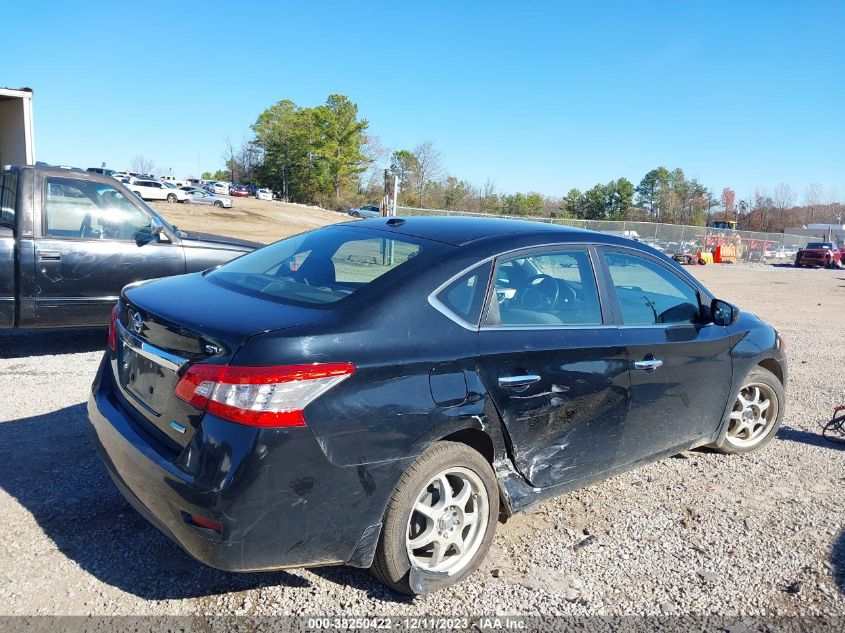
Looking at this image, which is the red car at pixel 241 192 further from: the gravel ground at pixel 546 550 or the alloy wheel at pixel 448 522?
the alloy wheel at pixel 448 522

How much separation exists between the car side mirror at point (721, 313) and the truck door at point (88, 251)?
5194 millimetres

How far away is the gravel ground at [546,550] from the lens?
2.87m

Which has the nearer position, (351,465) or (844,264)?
(351,465)

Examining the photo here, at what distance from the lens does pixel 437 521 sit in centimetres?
292

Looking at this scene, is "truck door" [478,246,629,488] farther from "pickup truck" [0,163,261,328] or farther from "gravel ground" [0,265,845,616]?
"pickup truck" [0,163,261,328]

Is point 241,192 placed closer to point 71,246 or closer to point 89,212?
point 89,212

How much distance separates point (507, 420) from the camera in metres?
3.05

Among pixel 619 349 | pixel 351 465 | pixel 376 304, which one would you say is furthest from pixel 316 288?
pixel 619 349

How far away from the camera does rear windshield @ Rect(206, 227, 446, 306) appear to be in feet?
9.95

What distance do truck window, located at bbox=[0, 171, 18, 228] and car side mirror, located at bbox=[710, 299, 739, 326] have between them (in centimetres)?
605

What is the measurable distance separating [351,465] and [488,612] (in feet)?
3.12

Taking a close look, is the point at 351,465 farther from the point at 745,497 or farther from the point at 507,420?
the point at 745,497

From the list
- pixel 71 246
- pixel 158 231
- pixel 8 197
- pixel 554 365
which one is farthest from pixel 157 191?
pixel 554 365

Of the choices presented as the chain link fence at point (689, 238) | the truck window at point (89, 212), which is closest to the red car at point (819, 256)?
the chain link fence at point (689, 238)
